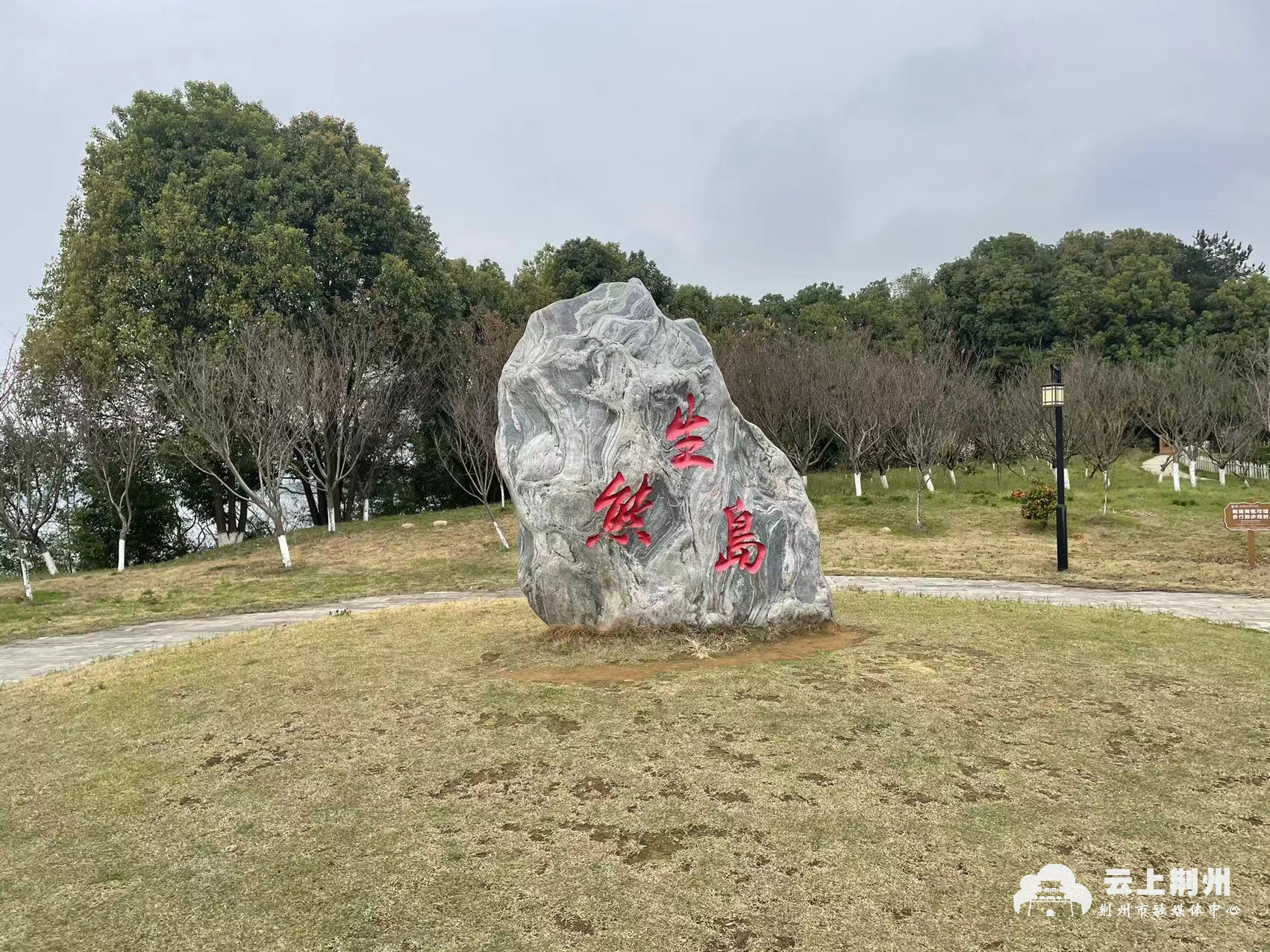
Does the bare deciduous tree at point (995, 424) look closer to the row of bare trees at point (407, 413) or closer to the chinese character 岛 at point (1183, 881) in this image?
the row of bare trees at point (407, 413)

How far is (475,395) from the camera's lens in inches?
924

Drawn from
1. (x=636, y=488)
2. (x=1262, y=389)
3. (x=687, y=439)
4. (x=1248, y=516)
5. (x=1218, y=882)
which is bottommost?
(x=1218, y=882)

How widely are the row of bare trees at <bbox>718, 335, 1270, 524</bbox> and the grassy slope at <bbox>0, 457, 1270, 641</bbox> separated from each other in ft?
5.29

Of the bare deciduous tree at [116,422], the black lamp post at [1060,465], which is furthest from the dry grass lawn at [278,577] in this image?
the black lamp post at [1060,465]

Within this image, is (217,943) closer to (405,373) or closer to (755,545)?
(755,545)

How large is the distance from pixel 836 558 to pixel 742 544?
409 inches

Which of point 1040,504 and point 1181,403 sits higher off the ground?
point 1181,403

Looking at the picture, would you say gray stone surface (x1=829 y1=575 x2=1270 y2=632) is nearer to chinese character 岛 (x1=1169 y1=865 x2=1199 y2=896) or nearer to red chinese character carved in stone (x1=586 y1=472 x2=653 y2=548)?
red chinese character carved in stone (x1=586 y1=472 x2=653 y2=548)

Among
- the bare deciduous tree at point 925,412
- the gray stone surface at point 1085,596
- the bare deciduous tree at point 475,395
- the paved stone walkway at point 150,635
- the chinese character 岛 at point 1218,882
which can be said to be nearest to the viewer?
the chinese character 岛 at point 1218,882

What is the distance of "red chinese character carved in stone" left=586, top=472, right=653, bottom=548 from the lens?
27.3 feet

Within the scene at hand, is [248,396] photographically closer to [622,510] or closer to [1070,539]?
[622,510]

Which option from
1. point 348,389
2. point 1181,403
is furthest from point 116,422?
point 1181,403

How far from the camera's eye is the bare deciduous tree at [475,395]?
74.0 ft

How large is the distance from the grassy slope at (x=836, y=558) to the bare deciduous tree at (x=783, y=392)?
7.96ft
